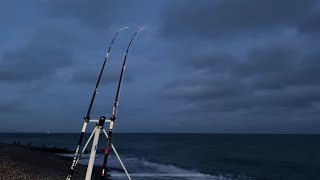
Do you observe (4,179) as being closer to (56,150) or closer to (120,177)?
(120,177)

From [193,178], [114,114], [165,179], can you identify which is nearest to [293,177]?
[193,178]

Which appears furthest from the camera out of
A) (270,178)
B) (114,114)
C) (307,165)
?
(307,165)

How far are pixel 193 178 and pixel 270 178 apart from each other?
16.1 metres

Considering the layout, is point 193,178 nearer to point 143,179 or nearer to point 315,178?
point 143,179

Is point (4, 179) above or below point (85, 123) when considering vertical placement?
below

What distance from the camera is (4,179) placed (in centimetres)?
2430

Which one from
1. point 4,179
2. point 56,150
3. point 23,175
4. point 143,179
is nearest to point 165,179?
point 143,179

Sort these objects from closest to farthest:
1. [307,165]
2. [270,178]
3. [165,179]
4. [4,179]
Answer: [4,179] → [165,179] → [270,178] → [307,165]

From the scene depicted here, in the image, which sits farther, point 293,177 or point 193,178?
point 293,177

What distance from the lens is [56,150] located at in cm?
8756

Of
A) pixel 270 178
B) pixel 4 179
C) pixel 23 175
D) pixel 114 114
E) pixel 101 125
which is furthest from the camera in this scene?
pixel 270 178

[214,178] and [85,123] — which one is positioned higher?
[85,123]

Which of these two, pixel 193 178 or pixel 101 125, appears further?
pixel 193 178

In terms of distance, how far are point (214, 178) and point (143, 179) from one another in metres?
13.8
